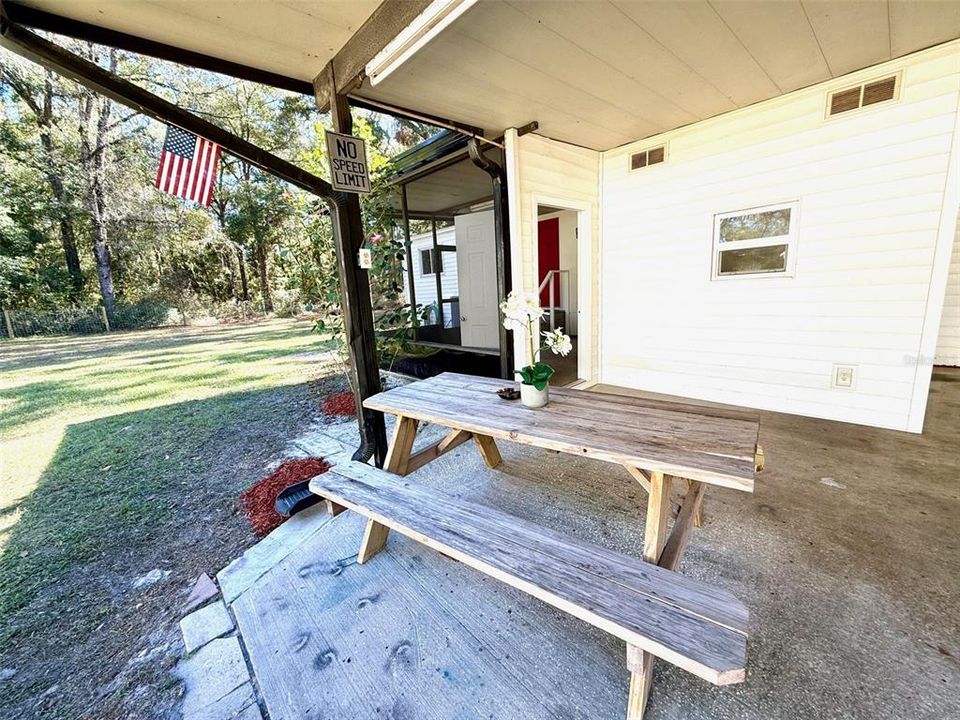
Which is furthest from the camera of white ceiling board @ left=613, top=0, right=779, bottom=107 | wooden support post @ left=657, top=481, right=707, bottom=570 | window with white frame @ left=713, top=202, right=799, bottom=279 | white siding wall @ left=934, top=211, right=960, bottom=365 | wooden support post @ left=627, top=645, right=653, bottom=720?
white siding wall @ left=934, top=211, right=960, bottom=365

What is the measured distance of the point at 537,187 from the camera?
142 inches

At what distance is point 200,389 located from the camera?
5.21 metres

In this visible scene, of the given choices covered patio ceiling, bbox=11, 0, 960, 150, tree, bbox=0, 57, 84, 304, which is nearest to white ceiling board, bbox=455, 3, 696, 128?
covered patio ceiling, bbox=11, 0, 960, 150

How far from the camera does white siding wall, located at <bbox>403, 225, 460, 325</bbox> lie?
794cm

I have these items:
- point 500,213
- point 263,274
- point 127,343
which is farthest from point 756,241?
point 263,274

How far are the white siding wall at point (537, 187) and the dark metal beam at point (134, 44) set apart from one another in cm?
179

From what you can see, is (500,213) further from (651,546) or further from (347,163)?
(651,546)

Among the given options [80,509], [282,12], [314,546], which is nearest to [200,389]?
[80,509]

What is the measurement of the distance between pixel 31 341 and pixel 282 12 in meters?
11.6

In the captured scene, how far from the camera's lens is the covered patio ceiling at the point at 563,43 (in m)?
1.80

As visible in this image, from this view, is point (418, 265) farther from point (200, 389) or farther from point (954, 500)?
point (954, 500)

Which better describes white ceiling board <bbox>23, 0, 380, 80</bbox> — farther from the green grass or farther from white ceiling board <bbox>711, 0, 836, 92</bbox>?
the green grass

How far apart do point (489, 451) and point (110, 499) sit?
2669mm

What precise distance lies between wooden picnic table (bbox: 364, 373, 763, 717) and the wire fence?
12076 mm
